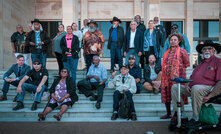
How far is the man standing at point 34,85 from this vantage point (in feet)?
16.8

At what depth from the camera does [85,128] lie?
13.1 feet

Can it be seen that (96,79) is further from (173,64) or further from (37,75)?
(173,64)

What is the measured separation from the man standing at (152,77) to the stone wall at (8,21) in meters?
7.84

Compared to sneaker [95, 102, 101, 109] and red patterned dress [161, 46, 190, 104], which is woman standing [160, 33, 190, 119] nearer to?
red patterned dress [161, 46, 190, 104]

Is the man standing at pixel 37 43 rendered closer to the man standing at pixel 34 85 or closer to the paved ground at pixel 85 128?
the man standing at pixel 34 85

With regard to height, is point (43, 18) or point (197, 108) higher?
point (43, 18)

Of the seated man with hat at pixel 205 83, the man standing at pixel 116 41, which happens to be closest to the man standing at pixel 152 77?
the man standing at pixel 116 41

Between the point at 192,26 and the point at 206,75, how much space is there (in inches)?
387

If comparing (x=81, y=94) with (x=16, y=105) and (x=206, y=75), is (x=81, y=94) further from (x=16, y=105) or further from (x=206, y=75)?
(x=206, y=75)

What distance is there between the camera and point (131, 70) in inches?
224

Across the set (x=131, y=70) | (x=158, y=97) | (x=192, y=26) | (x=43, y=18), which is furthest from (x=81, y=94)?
(x=192, y=26)

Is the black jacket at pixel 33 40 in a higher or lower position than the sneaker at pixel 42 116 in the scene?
higher

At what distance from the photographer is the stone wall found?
9.82 metres

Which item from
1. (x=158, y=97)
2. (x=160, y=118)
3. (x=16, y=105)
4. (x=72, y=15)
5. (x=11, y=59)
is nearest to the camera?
(x=160, y=118)
